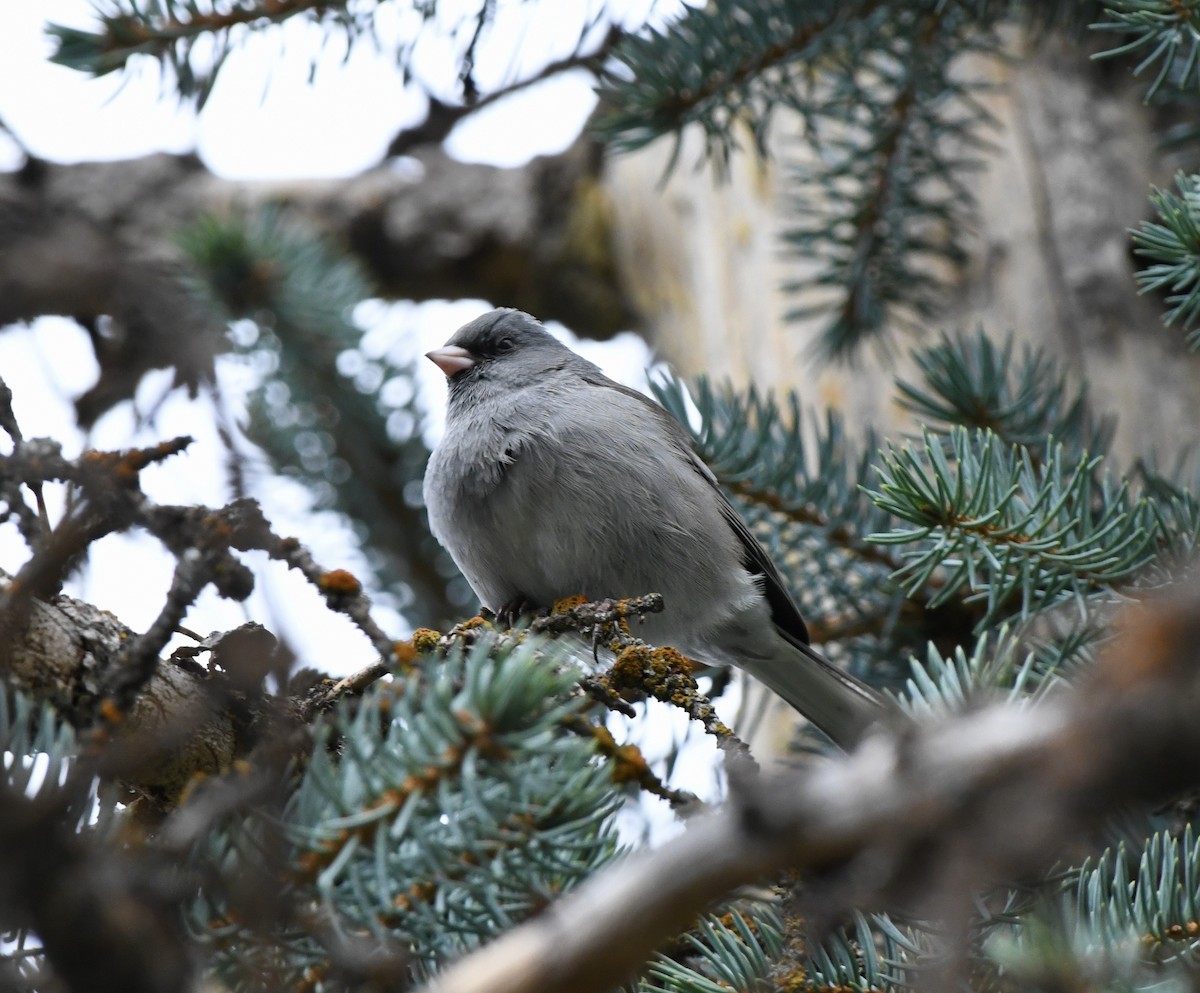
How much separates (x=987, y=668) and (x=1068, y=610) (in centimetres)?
96

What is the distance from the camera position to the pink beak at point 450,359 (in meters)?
3.28

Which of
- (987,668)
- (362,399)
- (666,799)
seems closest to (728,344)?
(362,399)

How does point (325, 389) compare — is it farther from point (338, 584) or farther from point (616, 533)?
point (338, 584)

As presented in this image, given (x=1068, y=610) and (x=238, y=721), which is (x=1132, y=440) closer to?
(x=1068, y=610)

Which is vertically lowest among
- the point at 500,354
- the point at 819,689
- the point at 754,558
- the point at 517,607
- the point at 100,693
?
the point at 819,689

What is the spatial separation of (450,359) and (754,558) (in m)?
1.09

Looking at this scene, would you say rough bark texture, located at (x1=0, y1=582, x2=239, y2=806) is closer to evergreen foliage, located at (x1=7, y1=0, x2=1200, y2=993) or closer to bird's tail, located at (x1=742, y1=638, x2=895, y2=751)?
evergreen foliage, located at (x1=7, y1=0, x2=1200, y2=993)

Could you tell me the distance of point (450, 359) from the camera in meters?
3.31

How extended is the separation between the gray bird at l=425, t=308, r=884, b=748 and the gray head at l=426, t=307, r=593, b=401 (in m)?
0.21

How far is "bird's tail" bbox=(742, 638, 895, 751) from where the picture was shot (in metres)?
2.42

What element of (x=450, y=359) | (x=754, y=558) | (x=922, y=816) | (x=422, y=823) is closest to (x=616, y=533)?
(x=754, y=558)

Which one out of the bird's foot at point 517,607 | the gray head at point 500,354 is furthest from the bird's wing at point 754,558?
the bird's foot at point 517,607

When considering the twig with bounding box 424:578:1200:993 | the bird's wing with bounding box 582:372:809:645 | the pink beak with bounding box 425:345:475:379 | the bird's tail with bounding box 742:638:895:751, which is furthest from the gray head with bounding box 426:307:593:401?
the twig with bounding box 424:578:1200:993

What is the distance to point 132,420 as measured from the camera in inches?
48.0
